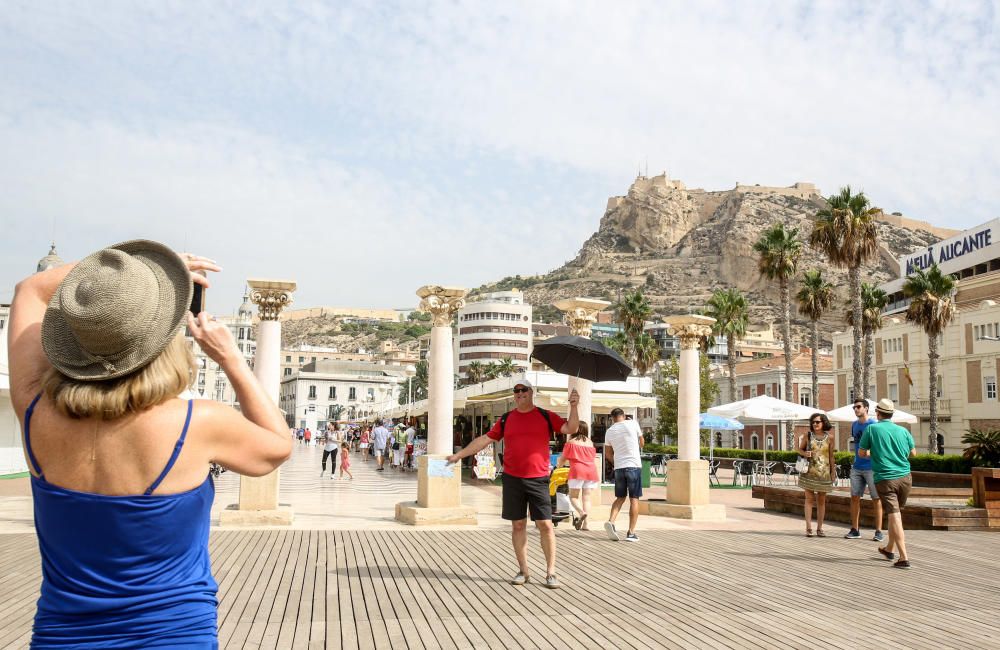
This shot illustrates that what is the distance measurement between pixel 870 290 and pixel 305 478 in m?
37.0

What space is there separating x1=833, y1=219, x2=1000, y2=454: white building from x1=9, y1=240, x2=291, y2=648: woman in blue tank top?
143 ft

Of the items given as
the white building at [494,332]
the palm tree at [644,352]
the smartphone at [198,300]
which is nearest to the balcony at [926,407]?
the palm tree at [644,352]

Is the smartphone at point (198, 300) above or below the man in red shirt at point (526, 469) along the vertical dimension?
above

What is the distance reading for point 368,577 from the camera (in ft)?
24.8

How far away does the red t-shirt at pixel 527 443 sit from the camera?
738 centimetres

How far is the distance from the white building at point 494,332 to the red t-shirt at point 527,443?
11580 centimetres

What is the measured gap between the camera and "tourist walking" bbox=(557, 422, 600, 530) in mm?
11781

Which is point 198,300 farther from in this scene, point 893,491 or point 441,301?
point 441,301

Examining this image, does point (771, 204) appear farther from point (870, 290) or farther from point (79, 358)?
point (79, 358)

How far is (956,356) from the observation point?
44.7m

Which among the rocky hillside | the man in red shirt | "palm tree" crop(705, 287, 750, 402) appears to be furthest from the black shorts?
the rocky hillside

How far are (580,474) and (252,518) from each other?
458cm

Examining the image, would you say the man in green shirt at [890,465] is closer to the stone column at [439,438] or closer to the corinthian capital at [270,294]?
the stone column at [439,438]

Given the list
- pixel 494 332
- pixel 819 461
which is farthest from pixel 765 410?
pixel 494 332
